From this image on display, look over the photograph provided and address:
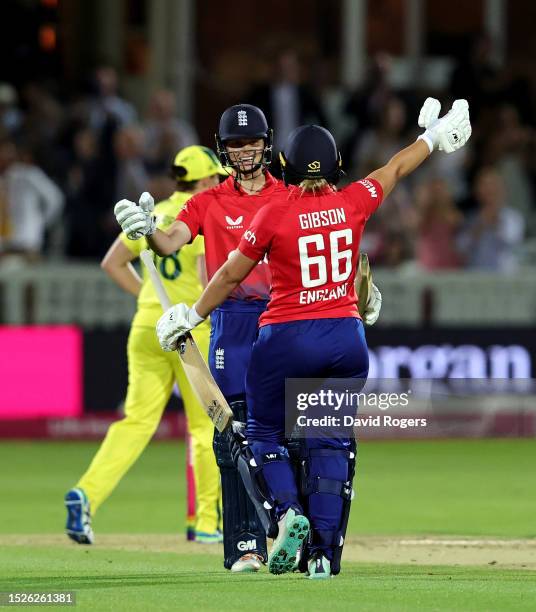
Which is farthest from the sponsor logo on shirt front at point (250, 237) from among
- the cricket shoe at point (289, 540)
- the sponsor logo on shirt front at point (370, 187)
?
the cricket shoe at point (289, 540)

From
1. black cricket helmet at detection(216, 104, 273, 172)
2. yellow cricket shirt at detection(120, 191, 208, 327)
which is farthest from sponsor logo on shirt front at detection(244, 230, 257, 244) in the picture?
yellow cricket shirt at detection(120, 191, 208, 327)

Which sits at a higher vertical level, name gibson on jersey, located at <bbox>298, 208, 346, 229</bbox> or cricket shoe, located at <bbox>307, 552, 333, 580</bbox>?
name gibson on jersey, located at <bbox>298, 208, 346, 229</bbox>

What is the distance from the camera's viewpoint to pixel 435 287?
16.9m

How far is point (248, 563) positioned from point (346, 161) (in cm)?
1071

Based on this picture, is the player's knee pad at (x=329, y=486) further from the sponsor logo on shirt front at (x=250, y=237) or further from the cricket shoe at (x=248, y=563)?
the sponsor logo on shirt front at (x=250, y=237)

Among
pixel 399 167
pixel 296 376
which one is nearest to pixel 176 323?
pixel 296 376

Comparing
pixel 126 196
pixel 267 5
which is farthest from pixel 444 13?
pixel 126 196

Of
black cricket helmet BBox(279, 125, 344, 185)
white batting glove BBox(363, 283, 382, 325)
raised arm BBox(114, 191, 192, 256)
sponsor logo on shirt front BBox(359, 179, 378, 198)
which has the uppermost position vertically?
black cricket helmet BBox(279, 125, 344, 185)

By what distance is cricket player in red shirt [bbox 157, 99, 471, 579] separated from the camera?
7973 millimetres

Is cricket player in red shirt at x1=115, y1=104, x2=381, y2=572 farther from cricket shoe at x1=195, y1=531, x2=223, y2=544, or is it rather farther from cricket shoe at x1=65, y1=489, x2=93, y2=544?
cricket shoe at x1=65, y1=489, x2=93, y2=544

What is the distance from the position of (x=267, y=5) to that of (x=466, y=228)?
17.3ft

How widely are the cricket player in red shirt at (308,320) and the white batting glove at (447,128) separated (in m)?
0.62

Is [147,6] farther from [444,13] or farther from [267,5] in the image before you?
[444,13]

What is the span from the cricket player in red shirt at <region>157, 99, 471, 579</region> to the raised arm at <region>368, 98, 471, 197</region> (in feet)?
0.92
